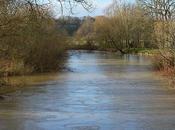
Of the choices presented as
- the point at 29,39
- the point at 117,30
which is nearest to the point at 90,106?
the point at 29,39

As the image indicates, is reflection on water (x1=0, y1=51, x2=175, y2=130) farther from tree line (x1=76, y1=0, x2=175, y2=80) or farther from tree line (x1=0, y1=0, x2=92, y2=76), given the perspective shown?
tree line (x1=76, y1=0, x2=175, y2=80)

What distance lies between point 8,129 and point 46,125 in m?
0.97

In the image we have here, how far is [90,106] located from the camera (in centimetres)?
1503

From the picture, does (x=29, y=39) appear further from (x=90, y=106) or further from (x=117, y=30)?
(x=117, y=30)

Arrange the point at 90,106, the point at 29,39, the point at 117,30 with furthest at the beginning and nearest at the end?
the point at 117,30, the point at 29,39, the point at 90,106

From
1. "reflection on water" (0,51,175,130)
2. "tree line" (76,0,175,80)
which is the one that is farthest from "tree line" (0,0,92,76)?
"tree line" (76,0,175,80)

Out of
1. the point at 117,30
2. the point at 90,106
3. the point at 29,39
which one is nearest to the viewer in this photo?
the point at 90,106

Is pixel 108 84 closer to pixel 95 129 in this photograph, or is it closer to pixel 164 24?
pixel 164 24

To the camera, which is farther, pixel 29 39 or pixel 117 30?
pixel 117 30

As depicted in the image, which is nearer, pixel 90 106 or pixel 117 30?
pixel 90 106

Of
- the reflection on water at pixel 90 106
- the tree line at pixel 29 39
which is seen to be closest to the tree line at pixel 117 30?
the tree line at pixel 29 39

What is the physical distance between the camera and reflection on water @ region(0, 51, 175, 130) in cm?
1174

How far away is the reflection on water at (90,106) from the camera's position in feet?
38.5

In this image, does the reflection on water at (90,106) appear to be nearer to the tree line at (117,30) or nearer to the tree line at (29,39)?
the tree line at (29,39)
